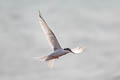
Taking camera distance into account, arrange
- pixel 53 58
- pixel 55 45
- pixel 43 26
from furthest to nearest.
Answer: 1. pixel 55 45
2. pixel 43 26
3. pixel 53 58

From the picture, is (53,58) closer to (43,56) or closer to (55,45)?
(43,56)

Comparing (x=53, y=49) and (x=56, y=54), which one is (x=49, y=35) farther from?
(x=56, y=54)

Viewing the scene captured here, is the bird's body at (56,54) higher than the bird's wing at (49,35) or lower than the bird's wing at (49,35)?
lower

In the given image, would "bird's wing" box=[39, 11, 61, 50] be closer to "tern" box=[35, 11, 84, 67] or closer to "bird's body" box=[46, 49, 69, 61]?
"tern" box=[35, 11, 84, 67]

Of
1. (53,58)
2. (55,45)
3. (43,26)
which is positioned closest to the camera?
(53,58)

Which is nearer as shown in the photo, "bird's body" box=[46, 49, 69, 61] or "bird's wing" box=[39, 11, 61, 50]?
"bird's body" box=[46, 49, 69, 61]

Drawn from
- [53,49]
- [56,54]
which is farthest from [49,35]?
[56,54]

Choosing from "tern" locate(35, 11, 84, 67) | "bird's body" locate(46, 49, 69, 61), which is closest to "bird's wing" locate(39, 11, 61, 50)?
"tern" locate(35, 11, 84, 67)

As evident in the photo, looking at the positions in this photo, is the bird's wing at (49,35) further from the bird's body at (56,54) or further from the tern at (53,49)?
the bird's body at (56,54)

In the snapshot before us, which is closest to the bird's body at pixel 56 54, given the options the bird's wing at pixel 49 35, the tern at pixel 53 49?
the tern at pixel 53 49

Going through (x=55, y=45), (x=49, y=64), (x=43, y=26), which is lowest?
(x=49, y=64)

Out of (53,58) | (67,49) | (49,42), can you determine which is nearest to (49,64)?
(53,58)

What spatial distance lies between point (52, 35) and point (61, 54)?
13.7ft

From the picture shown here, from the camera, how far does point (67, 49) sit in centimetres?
1838
